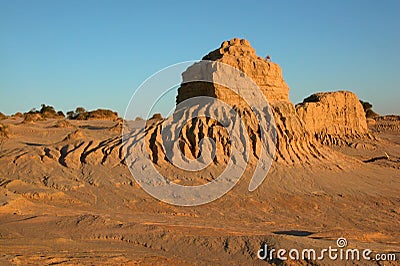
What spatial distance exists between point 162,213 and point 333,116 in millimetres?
17696

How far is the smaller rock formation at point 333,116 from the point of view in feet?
72.9

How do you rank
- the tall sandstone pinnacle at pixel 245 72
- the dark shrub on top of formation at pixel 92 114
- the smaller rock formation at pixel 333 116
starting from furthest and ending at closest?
the dark shrub on top of formation at pixel 92 114 < the smaller rock formation at pixel 333 116 < the tall sandstone pinnacle at pixel 245 72

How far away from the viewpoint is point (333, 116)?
77.8 feet

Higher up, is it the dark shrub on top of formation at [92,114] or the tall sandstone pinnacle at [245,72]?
the dark shrub on top of formation at [92,114]

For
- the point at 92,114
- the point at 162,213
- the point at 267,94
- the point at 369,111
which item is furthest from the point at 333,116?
the point at 369,111

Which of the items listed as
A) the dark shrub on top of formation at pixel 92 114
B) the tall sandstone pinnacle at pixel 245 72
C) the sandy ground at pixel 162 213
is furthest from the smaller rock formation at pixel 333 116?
the dark shrub on top of formation at pixel 92 114

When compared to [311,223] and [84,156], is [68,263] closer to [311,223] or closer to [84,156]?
[311,223]

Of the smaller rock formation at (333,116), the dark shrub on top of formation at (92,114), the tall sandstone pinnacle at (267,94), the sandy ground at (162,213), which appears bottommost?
the sandy ground at (162,213)

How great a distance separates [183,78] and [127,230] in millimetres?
8513

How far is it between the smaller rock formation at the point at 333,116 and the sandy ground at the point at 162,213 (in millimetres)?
7423

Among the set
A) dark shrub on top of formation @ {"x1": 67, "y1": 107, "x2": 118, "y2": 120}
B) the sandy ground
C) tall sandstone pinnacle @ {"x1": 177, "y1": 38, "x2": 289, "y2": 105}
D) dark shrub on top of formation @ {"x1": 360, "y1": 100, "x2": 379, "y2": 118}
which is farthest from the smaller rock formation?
dark shrub on top of formation @ {"x1": 360, "y1": 100, "x2": 379, "y2": 118}

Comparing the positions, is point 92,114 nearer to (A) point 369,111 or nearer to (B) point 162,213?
(B) point 162,213

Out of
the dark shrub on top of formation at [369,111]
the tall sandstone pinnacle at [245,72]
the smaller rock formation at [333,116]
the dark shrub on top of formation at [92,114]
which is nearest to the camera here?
the tall sandstone pinnacle at [245,72]

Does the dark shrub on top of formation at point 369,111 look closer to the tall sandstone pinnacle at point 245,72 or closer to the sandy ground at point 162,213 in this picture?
the sandy ground at point 162,213
